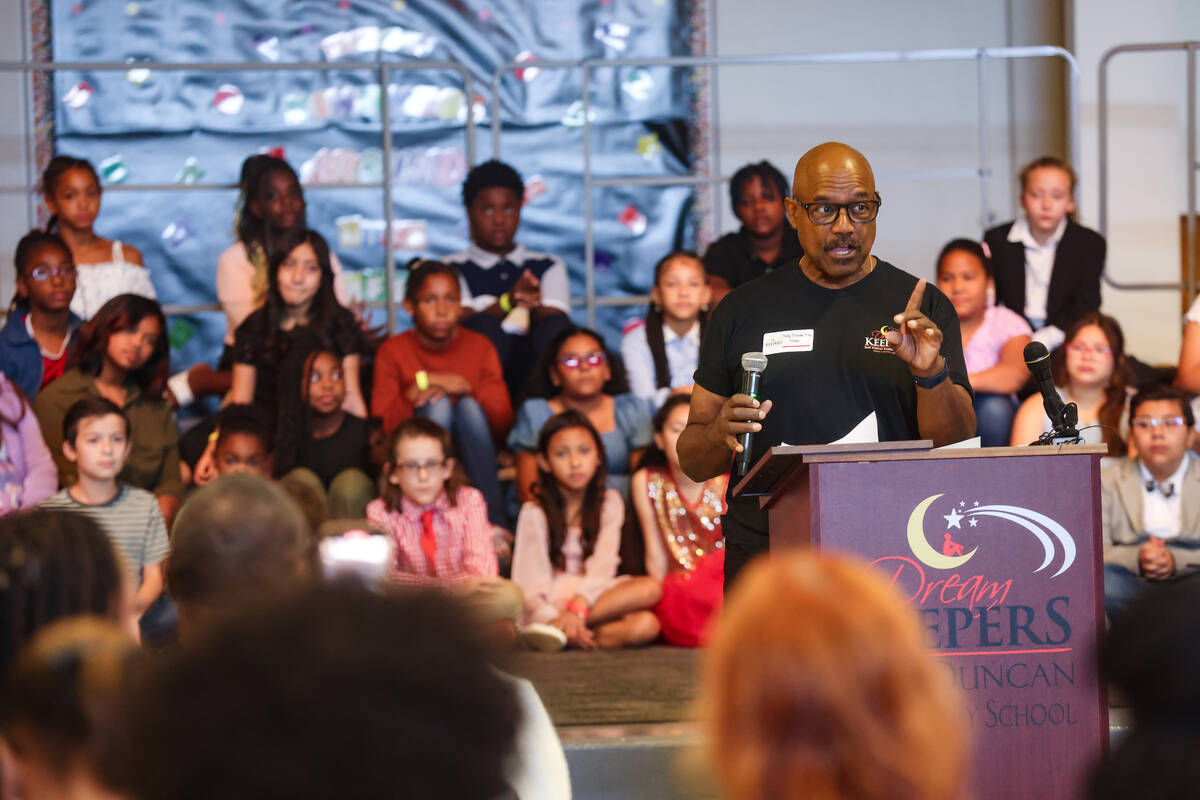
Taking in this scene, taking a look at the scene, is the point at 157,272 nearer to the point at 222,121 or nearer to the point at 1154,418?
the point at 222,121

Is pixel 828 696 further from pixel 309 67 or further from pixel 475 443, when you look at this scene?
pixel 309 67

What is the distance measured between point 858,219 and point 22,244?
3.90m

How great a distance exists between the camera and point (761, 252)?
600 cm

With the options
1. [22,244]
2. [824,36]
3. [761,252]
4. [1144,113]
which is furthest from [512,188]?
[1144,113]

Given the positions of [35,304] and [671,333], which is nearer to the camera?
[35,304]

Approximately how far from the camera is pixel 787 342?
110 inches

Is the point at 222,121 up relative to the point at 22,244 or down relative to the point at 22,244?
up

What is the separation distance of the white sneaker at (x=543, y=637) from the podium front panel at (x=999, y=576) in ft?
8.20

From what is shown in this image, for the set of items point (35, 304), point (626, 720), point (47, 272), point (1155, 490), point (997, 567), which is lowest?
point (626, 720)

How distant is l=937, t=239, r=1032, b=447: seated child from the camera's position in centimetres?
533

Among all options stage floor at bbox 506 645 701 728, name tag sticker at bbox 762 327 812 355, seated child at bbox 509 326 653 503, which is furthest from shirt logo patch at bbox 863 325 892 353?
seated child at bbox 509 326 653 503

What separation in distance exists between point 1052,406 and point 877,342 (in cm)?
35

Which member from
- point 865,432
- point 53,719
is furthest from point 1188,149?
point 53,719

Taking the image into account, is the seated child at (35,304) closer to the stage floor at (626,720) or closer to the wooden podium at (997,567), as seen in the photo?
the stage floor at (626,720)
